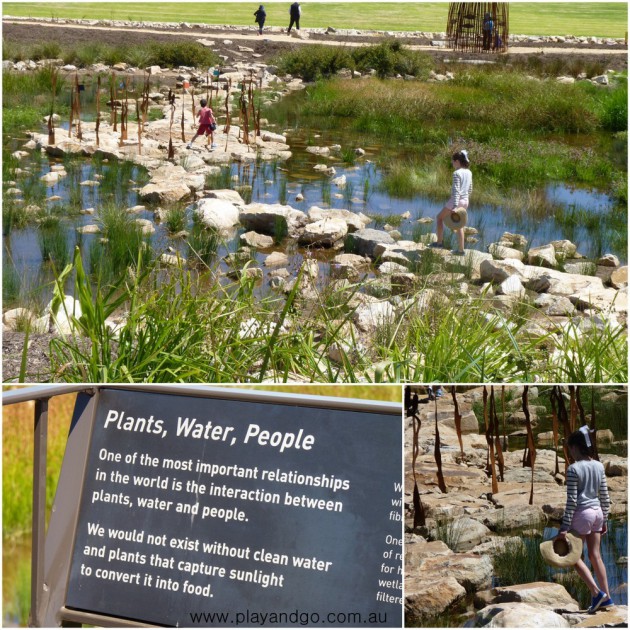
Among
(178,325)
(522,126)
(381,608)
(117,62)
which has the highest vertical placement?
(117,62)

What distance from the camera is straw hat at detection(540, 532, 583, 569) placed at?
9.16 feet

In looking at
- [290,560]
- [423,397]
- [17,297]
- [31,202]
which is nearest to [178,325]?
[423,397]

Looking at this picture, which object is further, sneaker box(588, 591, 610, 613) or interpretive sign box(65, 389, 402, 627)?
sneaker box(588, 591, 610, 613)

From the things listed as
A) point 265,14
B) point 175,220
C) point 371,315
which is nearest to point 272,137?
point 265,14

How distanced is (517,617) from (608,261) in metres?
6.92

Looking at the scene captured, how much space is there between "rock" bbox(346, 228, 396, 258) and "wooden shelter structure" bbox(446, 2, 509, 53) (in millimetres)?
3653

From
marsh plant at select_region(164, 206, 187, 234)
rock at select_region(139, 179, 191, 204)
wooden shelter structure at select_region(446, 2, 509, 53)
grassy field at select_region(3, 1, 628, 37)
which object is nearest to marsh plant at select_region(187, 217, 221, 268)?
marsh plant at select_region(164, 206, 187, 234)

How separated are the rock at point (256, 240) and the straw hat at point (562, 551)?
6531 millimetres

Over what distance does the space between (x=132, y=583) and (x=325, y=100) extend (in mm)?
12835

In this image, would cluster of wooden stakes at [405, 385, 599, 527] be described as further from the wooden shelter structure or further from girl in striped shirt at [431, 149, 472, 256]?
the wooden shelter structure

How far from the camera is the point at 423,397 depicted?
3.00 meters

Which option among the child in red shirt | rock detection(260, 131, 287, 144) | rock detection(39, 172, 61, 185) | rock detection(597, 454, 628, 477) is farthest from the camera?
rock detection(260, 131, 287, 144)

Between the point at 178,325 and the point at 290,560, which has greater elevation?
the point at 178,325

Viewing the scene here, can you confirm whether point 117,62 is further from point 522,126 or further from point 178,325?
point 178,325
